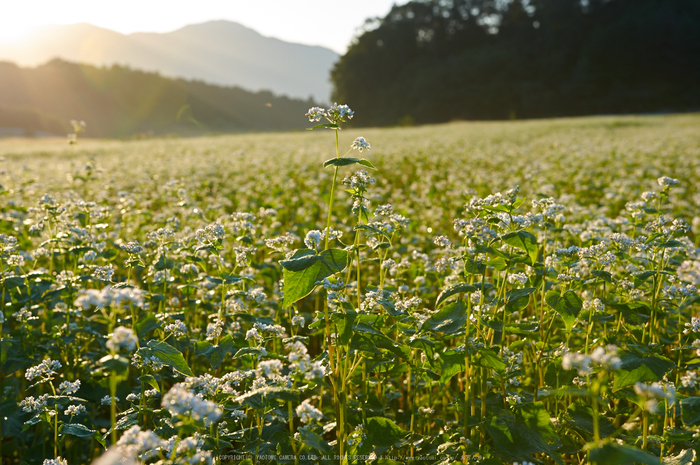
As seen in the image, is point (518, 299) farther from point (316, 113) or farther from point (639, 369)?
point (316, 113)

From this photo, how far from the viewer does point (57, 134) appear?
184 ft

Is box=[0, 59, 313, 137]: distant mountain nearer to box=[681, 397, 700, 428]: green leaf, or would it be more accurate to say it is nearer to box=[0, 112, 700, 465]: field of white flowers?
box=[0, 112, 700, 465]: field of white flowers

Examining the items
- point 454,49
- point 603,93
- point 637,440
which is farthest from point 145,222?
point 454,49

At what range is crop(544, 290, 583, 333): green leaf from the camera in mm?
2568

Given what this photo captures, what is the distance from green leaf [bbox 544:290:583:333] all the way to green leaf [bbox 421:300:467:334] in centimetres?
56

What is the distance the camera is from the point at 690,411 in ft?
7.75

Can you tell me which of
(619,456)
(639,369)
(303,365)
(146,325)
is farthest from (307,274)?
(639,369)

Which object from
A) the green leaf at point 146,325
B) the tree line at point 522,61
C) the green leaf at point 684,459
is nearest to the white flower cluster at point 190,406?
the green leaf at point 146,325

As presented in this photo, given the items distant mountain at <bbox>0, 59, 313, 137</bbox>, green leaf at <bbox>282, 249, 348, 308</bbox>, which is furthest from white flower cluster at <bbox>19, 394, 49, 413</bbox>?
distant mountain at <bbox>0, 59, 313, 137</bbox>

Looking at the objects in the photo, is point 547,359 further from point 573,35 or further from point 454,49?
point 454,49

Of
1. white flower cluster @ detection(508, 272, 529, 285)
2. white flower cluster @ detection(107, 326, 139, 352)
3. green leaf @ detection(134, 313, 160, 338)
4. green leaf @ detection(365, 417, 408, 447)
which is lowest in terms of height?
green leaf @ detection(365, 417, 408, 447)

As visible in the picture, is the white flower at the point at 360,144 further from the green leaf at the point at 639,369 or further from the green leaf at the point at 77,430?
the green leaf at the point at 77,430

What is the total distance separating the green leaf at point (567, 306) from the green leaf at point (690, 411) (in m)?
0.61

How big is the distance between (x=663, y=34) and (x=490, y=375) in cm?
7643
